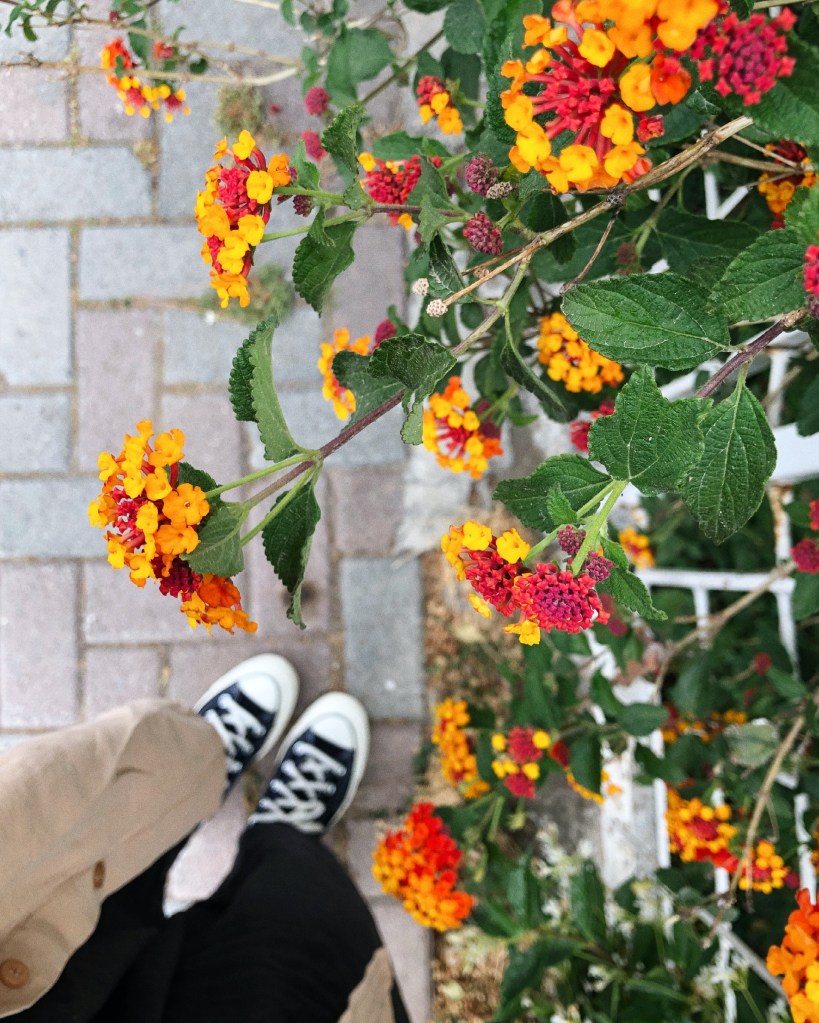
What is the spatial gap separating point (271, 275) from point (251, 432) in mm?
360

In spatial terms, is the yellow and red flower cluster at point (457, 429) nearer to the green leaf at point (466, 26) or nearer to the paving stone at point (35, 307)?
the green leaf at point (466, 26)

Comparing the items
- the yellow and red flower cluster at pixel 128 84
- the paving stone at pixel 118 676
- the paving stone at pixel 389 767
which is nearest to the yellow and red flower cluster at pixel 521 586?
the yellow and red flower cluster at pixel 128 84

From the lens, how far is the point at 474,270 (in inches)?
26.3

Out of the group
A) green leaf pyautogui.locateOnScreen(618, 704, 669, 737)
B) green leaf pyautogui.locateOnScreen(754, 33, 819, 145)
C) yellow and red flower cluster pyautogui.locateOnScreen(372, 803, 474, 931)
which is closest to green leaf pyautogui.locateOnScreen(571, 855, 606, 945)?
yellow and red flower cluster pyautogui.locateOnScreen(372, 803, 474, 931)

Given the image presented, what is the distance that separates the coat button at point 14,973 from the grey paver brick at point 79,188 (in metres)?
1.54

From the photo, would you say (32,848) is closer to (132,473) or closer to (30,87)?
(132,473)

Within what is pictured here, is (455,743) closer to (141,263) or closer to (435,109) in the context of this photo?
(435,109)

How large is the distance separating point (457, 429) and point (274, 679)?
1.07m

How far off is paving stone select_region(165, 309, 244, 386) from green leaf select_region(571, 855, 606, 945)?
1291 millimetres

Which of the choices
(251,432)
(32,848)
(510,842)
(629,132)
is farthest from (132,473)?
(510,842)

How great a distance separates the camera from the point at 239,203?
2.01 ft

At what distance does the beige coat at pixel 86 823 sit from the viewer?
0.96m

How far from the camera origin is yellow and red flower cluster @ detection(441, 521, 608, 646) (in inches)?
22.3

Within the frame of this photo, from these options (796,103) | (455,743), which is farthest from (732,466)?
(455,743)
